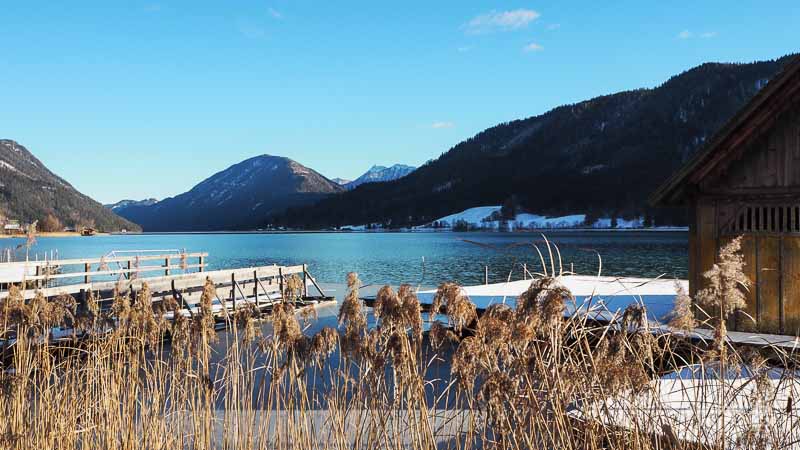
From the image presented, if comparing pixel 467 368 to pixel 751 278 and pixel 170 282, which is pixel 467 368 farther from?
pixel 170 282

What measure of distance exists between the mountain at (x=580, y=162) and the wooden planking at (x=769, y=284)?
110630mm

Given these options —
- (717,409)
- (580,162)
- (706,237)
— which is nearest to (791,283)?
(706,237)

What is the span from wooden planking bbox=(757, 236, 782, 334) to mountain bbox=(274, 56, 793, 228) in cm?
11063

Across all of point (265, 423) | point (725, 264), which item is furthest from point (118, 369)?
point (725, 264)

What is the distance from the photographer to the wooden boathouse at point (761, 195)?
307 inches

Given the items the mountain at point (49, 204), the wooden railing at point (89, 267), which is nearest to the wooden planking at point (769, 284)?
the wooden railing at point (89, 267)

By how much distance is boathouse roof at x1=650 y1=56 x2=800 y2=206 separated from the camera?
303 inches

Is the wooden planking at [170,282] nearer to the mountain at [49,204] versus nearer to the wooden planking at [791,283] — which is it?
the wooden planking at [791,283]

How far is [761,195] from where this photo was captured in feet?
26.2

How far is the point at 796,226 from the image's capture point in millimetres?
7805

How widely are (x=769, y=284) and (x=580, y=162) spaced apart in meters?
155

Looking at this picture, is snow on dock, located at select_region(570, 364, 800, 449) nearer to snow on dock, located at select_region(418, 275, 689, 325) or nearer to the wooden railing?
the wooden railing

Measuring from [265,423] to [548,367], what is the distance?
1666 mm

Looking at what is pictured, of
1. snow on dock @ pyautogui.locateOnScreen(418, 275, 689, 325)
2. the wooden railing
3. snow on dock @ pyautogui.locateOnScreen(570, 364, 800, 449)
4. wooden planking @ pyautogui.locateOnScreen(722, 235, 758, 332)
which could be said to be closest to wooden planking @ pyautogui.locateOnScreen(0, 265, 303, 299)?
the wooden railing
